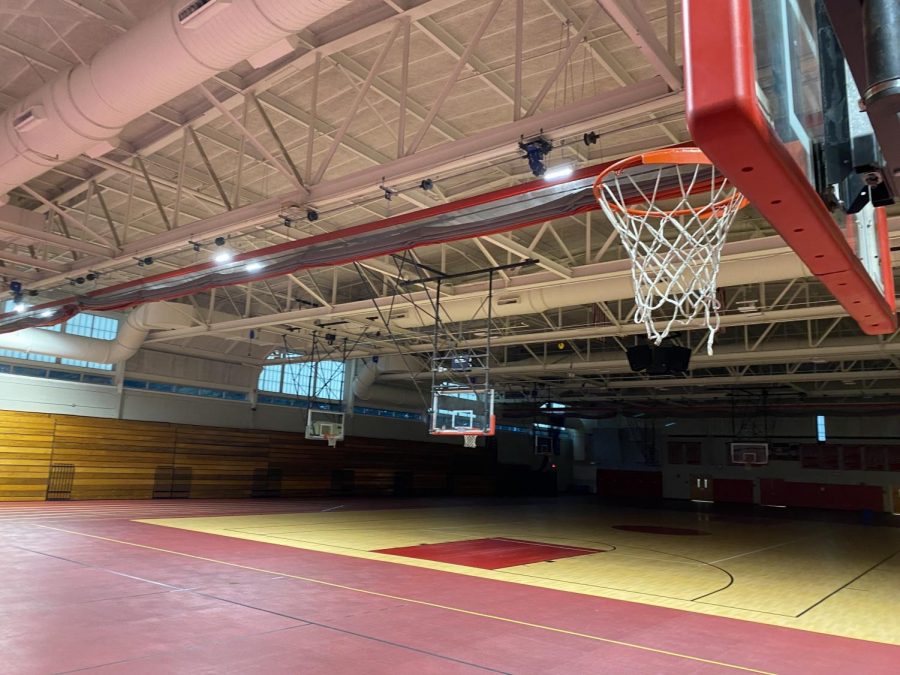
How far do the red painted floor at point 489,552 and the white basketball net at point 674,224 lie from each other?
587 centimetres

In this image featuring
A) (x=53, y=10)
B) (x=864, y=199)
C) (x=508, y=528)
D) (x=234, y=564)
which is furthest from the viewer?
(x=508, y=528)

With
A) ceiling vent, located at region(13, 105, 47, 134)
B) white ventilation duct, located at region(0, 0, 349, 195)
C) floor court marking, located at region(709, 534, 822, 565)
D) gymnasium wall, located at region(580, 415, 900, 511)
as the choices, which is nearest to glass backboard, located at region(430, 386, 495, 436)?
floor court marking, located at region(709, 534, 822, 565)

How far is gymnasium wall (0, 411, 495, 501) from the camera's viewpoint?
1861 centimetres

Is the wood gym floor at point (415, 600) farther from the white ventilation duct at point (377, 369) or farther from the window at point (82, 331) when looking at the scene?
the white ventilation duct at point (377, 369)

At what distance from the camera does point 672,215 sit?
536 centimetres

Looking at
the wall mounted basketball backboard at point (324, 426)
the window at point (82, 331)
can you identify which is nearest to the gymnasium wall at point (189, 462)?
the window at point (82, 331)

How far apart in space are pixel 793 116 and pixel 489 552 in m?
11.3

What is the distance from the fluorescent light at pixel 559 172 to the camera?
25.0ft

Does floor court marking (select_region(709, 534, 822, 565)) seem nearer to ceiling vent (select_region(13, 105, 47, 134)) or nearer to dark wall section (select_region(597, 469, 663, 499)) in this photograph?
ceiling vent (select_region(13, 105, 47, 134))

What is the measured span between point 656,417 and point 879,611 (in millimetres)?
29357

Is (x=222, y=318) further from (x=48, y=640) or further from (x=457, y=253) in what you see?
(x=48, y=640)

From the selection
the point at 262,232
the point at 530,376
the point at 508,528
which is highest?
the point at 262,232

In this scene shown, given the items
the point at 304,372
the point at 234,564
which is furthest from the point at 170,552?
the point at 304,372

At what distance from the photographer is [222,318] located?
19.0 meters
